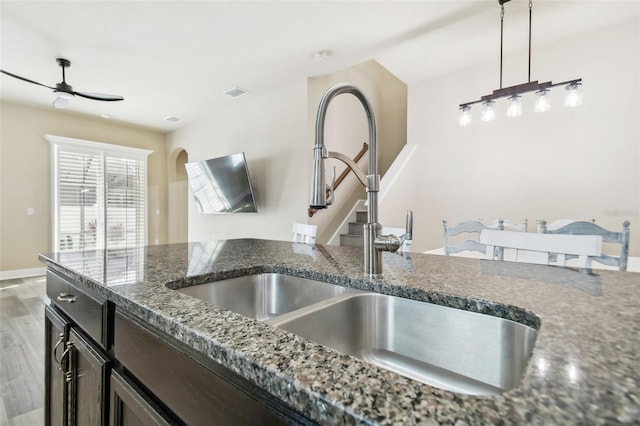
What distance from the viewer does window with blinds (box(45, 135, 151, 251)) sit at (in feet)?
16.2

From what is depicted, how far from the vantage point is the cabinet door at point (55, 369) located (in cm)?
106

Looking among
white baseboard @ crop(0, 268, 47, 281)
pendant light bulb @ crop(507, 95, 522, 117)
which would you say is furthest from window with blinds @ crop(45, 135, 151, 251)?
pendant light bulb @ crop(507, 95, 522, 117)

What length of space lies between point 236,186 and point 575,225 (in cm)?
362

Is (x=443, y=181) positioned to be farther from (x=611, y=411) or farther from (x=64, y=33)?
(x=64, y=33)

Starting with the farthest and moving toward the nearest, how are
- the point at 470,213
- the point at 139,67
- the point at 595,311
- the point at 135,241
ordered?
the point at 135,241
the point at 470,213
the point at 139,67
the point at 595,311

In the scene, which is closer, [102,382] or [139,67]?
[102,382]

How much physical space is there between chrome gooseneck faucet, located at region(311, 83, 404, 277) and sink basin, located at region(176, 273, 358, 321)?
0.15 meters

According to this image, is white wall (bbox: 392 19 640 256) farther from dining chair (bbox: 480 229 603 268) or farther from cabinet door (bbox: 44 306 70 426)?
cabinet door (bbox: 44 306 70 426)

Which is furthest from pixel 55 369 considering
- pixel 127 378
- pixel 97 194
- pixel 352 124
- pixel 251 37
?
pixel 97 194

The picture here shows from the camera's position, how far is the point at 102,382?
0.81 meters

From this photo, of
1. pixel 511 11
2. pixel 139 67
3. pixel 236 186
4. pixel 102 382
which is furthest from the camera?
pixel 236 186

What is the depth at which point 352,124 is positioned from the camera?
4559mm

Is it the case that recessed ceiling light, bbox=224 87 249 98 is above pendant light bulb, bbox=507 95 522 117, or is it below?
above

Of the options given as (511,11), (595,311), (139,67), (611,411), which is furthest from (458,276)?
(139,67)
